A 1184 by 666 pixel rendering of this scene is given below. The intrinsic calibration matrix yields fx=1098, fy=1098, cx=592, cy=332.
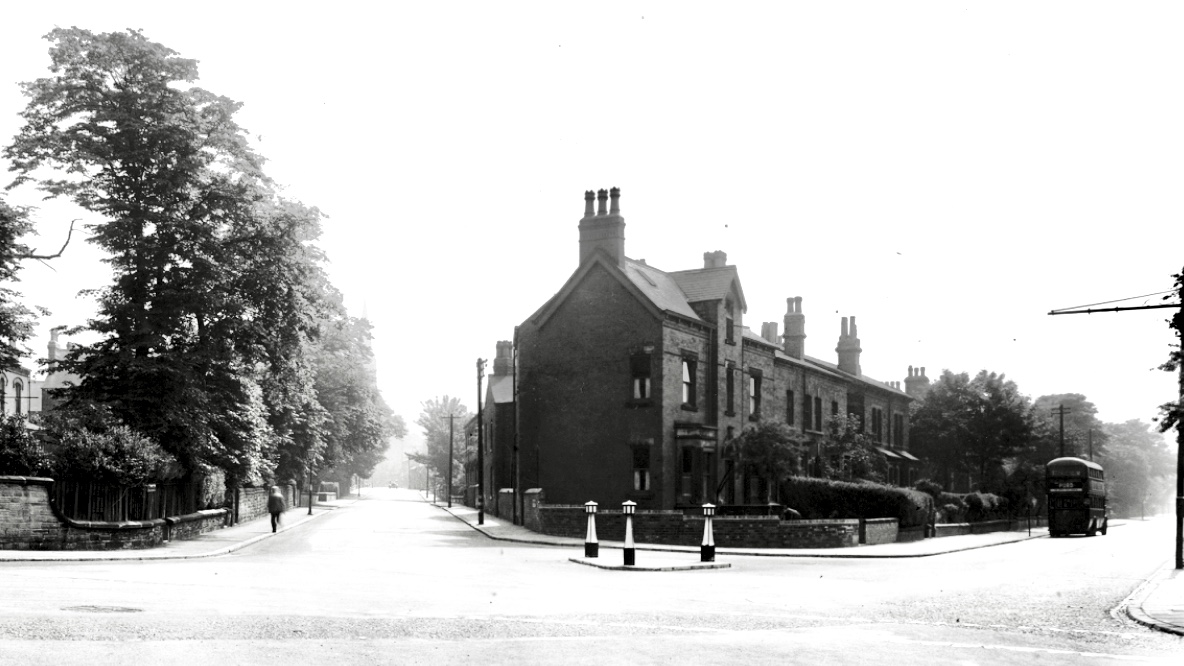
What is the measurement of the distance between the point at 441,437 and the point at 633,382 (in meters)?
62.7

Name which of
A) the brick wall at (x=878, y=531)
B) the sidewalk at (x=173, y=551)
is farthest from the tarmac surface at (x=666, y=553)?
the brick wall at (x=878, y=531)

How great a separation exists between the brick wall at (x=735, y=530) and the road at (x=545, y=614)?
924 cm

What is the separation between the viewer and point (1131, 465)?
12238 cm

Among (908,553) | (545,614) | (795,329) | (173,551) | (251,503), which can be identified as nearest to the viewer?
(545,614)

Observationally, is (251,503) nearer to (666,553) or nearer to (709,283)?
(709,283)

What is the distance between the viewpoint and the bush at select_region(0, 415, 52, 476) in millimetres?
25734

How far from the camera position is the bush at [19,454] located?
25.7 m

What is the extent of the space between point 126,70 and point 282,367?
10.5 meters

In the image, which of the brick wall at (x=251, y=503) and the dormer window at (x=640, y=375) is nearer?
the dormer window at (x=640, y=375)

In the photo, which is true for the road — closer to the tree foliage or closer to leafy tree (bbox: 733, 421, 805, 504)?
the tree foliage

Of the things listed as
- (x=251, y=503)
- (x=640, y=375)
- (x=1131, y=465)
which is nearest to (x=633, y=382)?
(x=640, y=375)

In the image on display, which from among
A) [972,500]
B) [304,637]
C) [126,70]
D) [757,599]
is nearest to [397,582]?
[757,599]

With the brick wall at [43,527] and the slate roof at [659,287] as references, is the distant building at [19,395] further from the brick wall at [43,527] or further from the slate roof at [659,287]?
the brick wall at [43,527]

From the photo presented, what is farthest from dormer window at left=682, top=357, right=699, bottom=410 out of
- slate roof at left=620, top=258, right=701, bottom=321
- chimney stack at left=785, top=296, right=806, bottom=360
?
chimney stack at left=785, top=296, right=806, bottom=360
